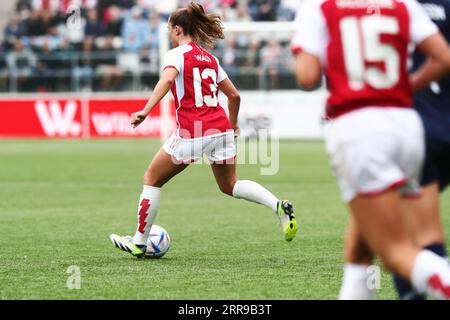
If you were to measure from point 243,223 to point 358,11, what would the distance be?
7031mm

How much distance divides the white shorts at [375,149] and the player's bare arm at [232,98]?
4.43m

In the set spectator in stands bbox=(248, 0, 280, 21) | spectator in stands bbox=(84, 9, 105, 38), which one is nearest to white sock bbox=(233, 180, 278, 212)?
spectator in stands bbox=(248, 0, 280, 21)

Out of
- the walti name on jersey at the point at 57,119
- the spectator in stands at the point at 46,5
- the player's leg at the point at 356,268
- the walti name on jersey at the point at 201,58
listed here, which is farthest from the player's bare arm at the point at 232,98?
the spectator in stands at the point at 46,5

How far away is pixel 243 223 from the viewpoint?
11.5 meters

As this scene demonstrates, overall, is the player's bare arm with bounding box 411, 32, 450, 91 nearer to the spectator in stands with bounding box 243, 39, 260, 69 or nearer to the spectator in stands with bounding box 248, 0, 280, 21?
the spectator in stands with bounding box 243, 39, 260, 69

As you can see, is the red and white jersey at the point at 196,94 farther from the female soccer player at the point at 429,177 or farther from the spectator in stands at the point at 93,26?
the spectator in stands at the point at 93,26

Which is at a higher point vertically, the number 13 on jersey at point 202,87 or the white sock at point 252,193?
the number 13 on jersey at point 202,87

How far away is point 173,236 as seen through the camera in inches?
407

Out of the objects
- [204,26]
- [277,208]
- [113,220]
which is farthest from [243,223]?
[204,26]

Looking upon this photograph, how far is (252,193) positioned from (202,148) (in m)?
0.68

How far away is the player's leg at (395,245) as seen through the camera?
4.48 meters

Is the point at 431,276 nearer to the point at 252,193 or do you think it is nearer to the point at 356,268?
the point at 356,268

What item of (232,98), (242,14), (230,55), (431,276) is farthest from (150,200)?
(242,14)
